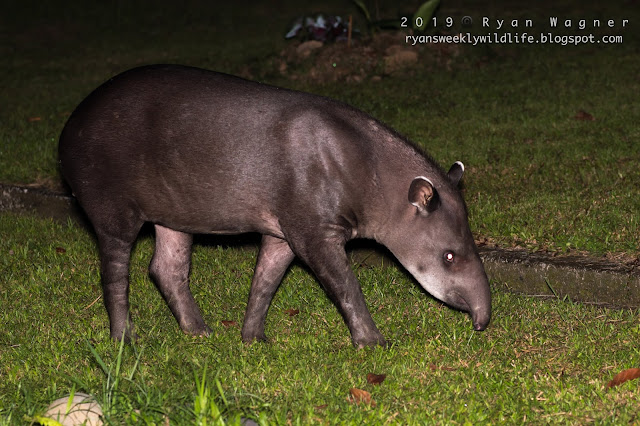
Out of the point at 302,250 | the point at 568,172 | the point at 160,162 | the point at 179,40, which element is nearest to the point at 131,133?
the point at 160,162

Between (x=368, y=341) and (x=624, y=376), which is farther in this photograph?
(x=368, y=341)

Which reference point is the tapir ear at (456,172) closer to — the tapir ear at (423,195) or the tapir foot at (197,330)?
the tapir ear at (423,195)

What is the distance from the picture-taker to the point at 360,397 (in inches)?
186

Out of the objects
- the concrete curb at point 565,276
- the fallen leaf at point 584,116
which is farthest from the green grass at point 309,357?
the fallen leaf at point 584,116

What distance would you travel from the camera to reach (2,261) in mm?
7164

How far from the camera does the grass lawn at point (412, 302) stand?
4664 millimetres

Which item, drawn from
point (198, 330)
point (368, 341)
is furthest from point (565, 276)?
point (198, 330)

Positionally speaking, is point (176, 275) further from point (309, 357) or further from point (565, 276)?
point (565, 276)

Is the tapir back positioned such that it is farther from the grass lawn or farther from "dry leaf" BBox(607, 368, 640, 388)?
"dry leaf" BBox(607, 368, 640, 388)

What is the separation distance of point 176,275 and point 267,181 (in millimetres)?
1155

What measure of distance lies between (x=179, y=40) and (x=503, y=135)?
26.4 ft

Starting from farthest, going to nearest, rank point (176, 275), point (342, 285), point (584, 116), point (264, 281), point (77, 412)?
point (584, 116) < point (176, 275) < point (264, 281) < point (342, 285) < point (77, 412)

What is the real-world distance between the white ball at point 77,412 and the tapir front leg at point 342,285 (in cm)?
152

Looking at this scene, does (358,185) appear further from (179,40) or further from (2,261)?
(179,40)
